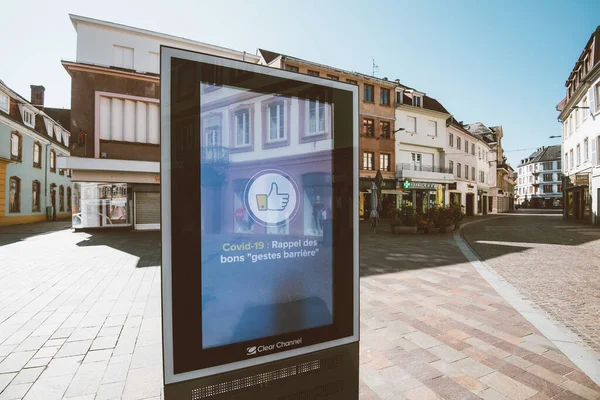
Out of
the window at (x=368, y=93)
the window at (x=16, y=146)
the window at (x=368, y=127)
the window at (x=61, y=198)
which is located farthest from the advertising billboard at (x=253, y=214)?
the window at (x=61, y=198)

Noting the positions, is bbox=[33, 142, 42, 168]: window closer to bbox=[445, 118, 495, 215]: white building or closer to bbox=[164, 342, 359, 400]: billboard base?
bbox=[164, 342, 359, 400]: billboard base

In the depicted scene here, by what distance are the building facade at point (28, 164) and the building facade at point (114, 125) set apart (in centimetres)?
530

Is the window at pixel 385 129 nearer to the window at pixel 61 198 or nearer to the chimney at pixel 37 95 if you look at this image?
the window at pixel 61 198

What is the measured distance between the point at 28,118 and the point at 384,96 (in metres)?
29.7

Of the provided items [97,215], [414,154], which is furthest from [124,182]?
[414,154]

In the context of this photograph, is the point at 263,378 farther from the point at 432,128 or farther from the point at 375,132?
the point at 432,128

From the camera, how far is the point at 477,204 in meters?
42.0

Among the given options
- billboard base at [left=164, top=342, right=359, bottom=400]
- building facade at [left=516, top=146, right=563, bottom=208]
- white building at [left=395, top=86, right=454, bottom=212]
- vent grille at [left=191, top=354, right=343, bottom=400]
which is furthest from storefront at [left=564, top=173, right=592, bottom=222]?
building facade at [left=516, top=146, right=563, bottom=208]

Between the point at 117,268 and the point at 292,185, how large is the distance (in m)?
7.34

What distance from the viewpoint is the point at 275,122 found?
1.98 m

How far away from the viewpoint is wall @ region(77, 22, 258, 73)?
17.0 meters

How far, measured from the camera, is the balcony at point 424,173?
31022mm

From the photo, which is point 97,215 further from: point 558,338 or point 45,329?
point 558,338

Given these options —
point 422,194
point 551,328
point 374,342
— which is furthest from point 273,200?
point 422,194
